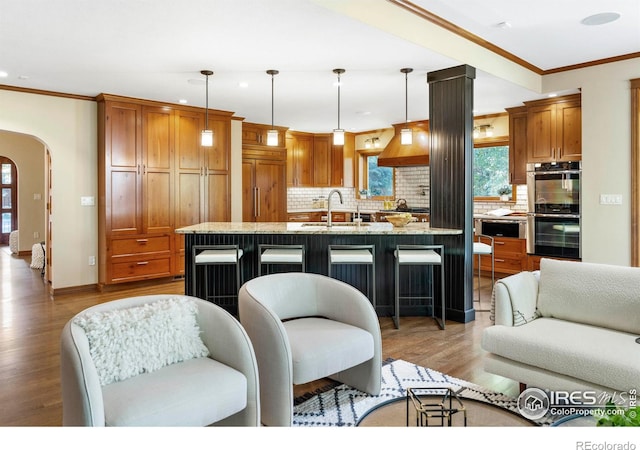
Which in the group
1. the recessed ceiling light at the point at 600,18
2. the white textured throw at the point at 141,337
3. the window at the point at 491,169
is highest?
the recessed ceiling light at the point at 600,18

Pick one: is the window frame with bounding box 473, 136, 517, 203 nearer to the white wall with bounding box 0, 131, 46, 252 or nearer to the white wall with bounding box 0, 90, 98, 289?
the white wall with bounding box 0, 90, 98, 289

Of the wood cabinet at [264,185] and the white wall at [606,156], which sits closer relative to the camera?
the white wall at [606,156]

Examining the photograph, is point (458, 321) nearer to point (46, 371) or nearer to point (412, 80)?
point (412, 80)

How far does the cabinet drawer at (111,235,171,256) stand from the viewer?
5859 mm

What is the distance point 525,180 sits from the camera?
6.31 metres

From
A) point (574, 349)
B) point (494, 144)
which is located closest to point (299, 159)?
point (494, 144)

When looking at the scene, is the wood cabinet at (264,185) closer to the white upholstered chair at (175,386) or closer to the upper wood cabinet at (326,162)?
the upper wood cabinet at (326,162)

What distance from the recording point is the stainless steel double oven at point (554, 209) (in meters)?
5.50

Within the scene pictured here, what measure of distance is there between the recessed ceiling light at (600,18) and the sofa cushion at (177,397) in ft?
13.4

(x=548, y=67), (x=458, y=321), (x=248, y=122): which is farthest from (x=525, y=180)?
(x=248, y=122)

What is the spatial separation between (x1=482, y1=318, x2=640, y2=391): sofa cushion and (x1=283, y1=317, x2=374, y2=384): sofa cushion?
0.76 metres

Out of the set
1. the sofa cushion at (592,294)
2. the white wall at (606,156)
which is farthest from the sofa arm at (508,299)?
the white wall at (606,156)

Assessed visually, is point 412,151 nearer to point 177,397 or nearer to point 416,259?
point 416,259
